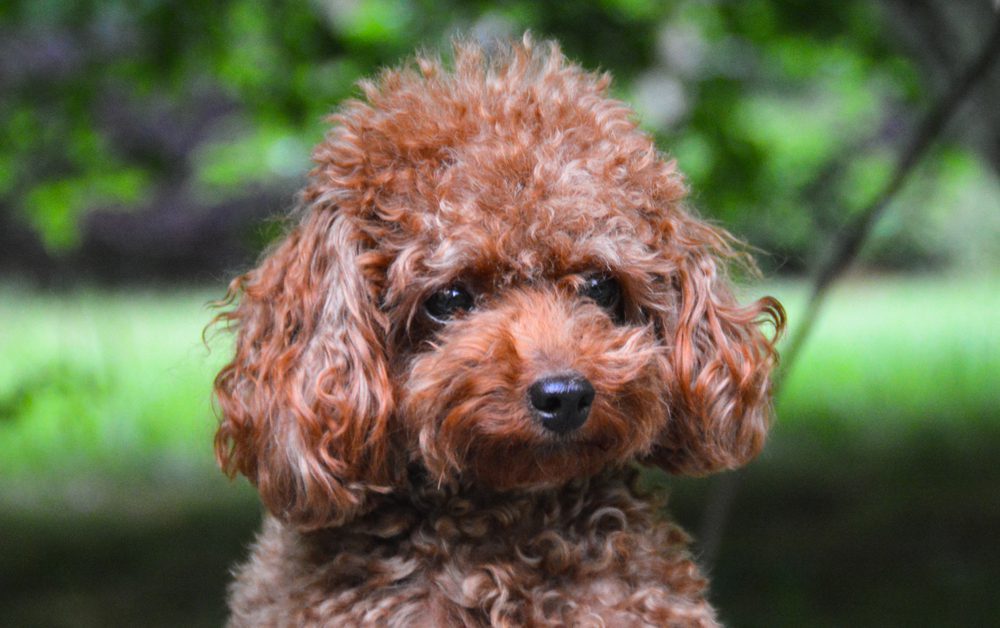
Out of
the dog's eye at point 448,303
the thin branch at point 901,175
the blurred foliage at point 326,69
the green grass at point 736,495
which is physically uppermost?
the blurred foliage at point 326,69

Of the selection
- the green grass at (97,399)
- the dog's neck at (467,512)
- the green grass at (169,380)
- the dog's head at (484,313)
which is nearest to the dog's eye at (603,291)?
the dog's head at (484,313)

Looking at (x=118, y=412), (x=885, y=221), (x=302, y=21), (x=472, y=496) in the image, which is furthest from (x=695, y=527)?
(x=118, y=412)

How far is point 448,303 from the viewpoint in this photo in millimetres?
2562

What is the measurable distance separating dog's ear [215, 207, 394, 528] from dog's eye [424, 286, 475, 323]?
11 cm

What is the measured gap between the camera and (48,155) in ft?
17.8

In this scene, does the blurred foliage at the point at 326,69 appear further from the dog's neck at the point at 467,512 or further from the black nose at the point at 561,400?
the black nose at the point at 561,400

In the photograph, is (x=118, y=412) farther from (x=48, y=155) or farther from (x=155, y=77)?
(x=155, y=77)

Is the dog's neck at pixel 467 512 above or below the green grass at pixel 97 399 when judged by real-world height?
below

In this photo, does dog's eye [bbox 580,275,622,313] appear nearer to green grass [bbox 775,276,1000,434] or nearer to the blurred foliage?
the blurred foliage

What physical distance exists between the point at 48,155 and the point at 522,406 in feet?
12.3

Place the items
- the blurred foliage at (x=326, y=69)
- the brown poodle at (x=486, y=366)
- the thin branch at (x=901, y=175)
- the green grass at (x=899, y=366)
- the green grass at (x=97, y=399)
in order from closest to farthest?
the brown poodle at (x=486, y=366) < the thin branch at (x=901, y=175) < the blurred foliage at (x=326, y=69) < the green grass at (x=97, y=399) < the green grass at (x=899, y=366)

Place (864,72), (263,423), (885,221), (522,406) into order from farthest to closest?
1. (885,221)
2. (864,72)
3. (263,423)
4. (522,406)

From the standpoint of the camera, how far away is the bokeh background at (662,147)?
179 inches

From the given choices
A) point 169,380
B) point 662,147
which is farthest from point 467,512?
point 169,380
